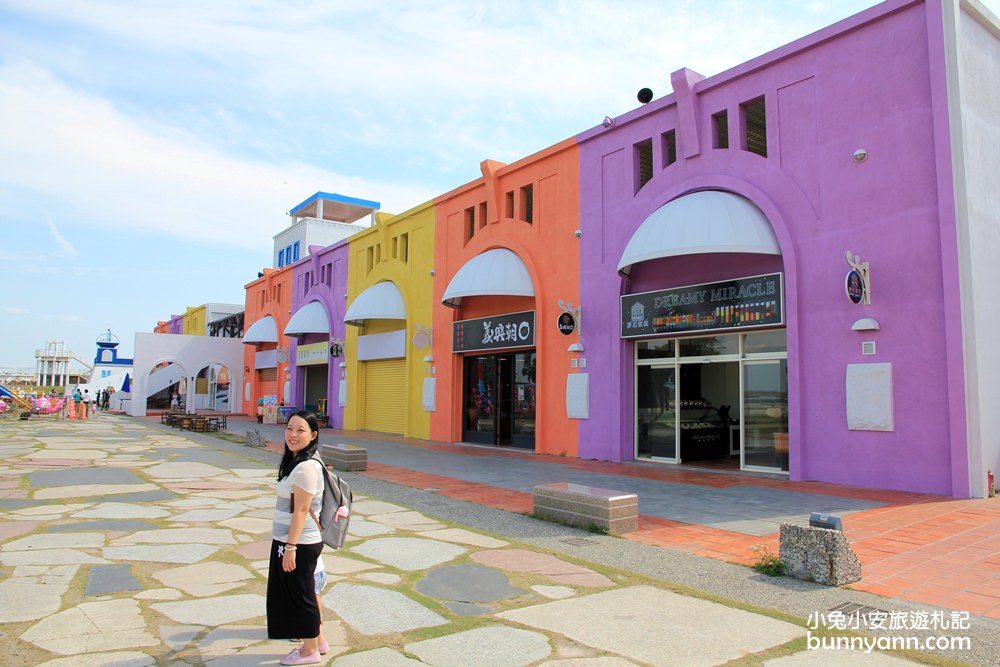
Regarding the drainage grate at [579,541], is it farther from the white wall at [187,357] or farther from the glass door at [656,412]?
the white wall at [187,357]

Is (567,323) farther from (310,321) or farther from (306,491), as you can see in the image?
(310,321)

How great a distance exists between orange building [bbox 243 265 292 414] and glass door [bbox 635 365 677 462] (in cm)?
1986

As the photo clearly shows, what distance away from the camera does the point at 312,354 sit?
27.7 m

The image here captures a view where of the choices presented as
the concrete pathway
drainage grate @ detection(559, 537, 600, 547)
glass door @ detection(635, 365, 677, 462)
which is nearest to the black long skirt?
drainage grate @ detection(559, 537, 600, 547)

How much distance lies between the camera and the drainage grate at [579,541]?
22.0 feet

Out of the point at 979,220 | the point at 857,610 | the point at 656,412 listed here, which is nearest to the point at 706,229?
the point at 979,220

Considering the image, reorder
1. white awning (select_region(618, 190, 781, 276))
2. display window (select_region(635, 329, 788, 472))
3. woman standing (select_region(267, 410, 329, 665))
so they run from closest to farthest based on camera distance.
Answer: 1. woman standing (select_region(267, 410, 329, 665))
2. white awning (select_region(618, 190, 781, 276))
3. display window (select_region(635, 329, 788, 472))

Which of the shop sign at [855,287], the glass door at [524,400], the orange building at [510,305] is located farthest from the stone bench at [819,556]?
the glass door at [524,400]

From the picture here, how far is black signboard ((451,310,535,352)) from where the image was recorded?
1645 centimetres

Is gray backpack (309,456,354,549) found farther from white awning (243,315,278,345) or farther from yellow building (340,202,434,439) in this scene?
white awning (243,315,278,345)

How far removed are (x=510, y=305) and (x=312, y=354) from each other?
1306 centimetres

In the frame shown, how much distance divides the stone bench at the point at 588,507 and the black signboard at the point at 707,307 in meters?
5.42

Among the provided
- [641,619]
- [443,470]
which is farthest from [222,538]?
[443,470]

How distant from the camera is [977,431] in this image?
29.3 ft
